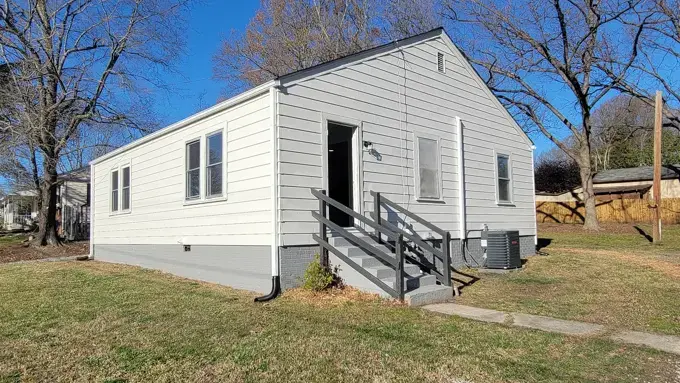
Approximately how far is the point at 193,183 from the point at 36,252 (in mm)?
10024

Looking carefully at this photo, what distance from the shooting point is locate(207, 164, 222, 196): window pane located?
27.9ft

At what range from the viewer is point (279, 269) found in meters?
7.01

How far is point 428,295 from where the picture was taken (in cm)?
661

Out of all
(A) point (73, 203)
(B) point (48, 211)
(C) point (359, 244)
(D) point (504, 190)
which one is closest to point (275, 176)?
(C) point (359, 244)

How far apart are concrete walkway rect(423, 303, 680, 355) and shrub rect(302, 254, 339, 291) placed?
1451 millimetres

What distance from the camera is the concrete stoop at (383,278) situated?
6603 millimetres

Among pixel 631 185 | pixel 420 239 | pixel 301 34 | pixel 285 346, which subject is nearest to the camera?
pixel 285 346

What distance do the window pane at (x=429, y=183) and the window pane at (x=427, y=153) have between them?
0.39 ft

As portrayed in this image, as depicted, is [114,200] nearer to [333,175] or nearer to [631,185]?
[333,175]

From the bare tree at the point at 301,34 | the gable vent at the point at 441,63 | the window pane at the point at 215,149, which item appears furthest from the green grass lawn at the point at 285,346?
the bare tree at the point at 301,34

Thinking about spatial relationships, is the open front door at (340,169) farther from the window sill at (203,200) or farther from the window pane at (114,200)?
the window pane at (114,200)

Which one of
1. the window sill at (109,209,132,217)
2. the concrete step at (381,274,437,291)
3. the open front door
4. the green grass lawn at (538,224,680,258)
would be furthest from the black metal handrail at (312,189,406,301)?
the green grass lawn at (538,224,680,258)

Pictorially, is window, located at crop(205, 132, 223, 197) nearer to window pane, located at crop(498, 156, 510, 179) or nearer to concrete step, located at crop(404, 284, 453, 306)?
concrete step, located at crop(404, 284, 453, 306)

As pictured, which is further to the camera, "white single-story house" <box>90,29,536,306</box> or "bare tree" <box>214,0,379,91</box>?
"bare tree" <box>214,0,379,91</box>
